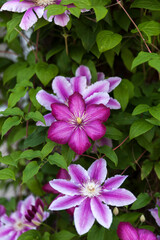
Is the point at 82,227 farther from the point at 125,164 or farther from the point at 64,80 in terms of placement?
the point at 64,80

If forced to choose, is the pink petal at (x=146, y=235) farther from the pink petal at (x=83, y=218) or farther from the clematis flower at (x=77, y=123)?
the clematis flower at (x=77, y=123)

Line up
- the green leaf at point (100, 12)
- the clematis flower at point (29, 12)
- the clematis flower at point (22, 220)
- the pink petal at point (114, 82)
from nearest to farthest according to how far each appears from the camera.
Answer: the green leaf at point (100, 12) → the clematis flower at point (29, 12) → the pink petal at point (114, 82) → the clematis flower at point (22, 220)

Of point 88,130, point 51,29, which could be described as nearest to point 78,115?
point 88,130

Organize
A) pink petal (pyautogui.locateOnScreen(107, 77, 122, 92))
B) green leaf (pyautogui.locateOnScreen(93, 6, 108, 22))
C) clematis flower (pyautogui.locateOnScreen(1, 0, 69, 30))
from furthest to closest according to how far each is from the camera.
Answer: pink petal (pyautogui.locateOnScreen(107, 77, 122, 92)) < clematis flower (pyautogui.locateOnScreen(1, 0, 69, 30)) < green leaf (pyautogui.locateOnScreen(93, 6, 108, 22))

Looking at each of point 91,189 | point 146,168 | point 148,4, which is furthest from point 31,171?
point 148,4

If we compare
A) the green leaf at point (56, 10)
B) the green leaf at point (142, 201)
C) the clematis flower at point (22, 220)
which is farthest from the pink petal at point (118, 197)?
the green leaf at point (56, 10)

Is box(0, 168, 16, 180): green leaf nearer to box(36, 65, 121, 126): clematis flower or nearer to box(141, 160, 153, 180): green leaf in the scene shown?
box(36, 65, 121, 126): clematis flower

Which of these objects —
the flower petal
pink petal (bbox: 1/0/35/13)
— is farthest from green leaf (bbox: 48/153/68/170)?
pink petal (bbox: 1/0/35/13)
